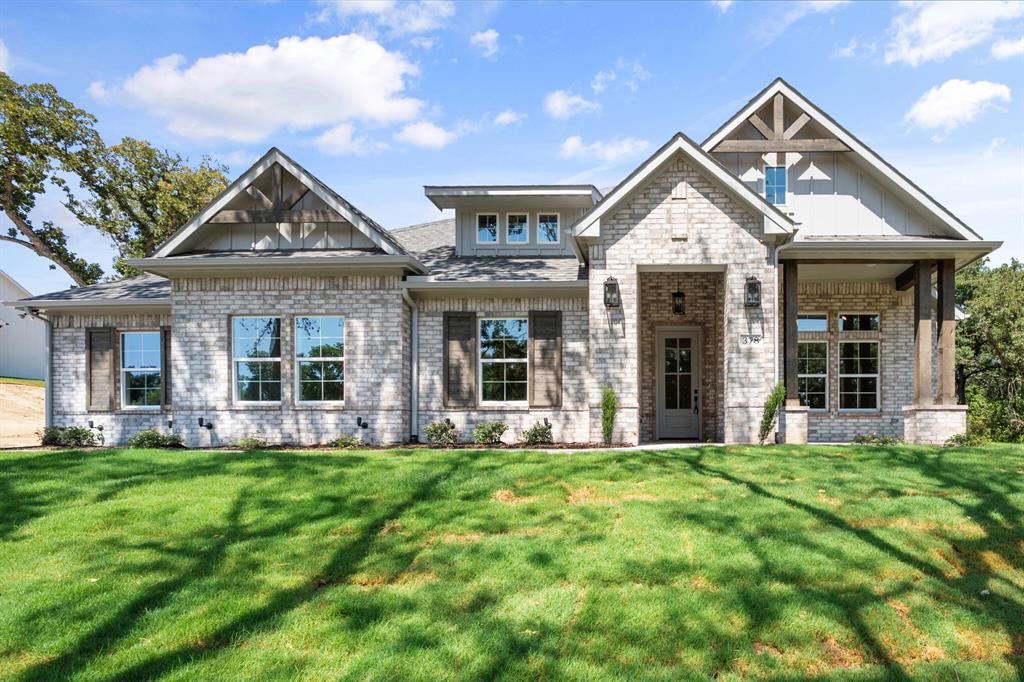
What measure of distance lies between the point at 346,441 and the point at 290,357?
6.99 feet

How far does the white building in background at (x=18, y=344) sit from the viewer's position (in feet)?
117

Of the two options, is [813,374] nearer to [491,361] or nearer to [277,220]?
[491,361]

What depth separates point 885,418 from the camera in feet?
48.5

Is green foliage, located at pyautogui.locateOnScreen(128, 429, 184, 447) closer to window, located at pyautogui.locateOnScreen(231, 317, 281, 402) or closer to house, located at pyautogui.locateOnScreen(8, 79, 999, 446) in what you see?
house, located at pyautogui.locateOnScreen(8, 79, 999, 446)

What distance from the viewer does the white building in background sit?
3578cm

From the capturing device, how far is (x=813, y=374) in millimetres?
15211

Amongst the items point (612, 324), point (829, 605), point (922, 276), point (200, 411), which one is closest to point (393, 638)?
point (829, 605)

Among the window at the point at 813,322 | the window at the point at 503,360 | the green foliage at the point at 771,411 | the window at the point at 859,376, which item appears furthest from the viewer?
the window at the point at 813,322

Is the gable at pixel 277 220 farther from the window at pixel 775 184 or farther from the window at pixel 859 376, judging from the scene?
the window at pixel 859 376

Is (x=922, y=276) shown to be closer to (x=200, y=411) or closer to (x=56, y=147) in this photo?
(x=200, y=411)

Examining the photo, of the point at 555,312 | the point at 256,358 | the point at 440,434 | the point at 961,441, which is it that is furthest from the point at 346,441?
the point at 961,441

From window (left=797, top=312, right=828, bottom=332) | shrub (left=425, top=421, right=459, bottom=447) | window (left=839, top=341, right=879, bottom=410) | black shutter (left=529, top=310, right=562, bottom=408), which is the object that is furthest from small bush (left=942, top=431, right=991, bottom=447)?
shrub (left=425, top=421, right=459, bottom=447)

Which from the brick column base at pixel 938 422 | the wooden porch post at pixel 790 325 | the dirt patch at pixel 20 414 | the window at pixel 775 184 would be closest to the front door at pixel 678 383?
the wooden porch post at pixel 790 325

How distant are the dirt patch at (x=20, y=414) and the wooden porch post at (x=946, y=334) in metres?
20.3
